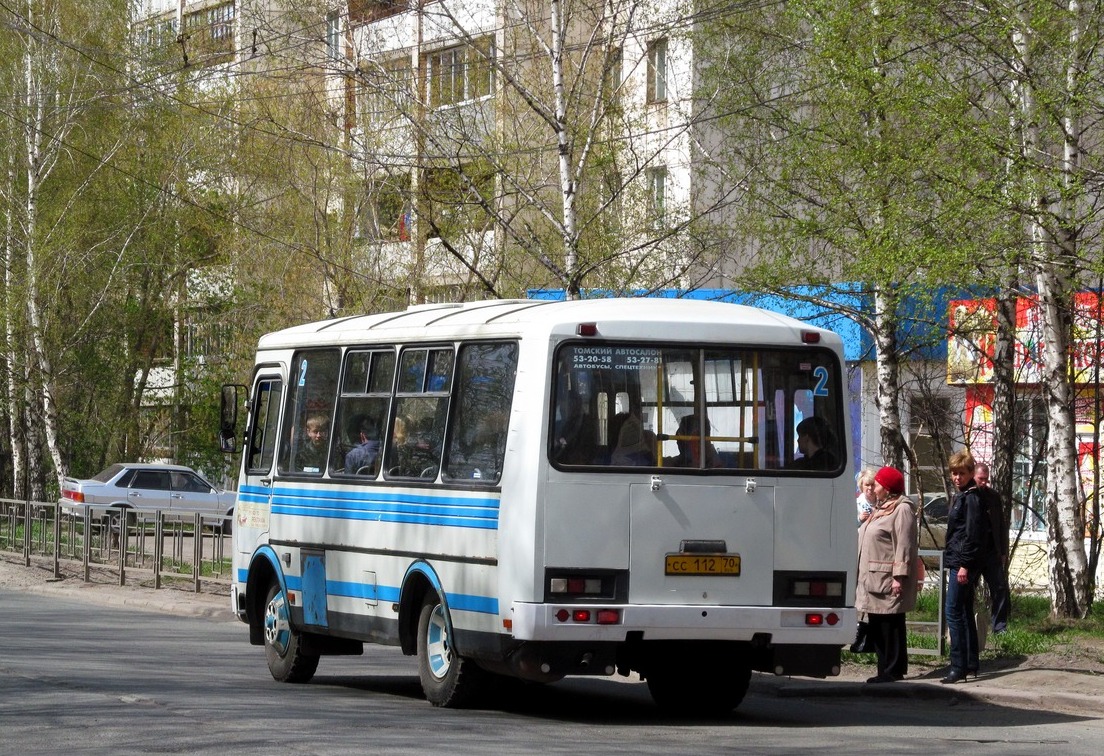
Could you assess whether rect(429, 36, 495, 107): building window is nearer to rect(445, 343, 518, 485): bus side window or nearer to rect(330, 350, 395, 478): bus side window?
rect(330, 350, 395, 478): bus side window

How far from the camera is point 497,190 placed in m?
25.6

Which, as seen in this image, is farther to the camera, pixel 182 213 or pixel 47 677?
pixel 182 213

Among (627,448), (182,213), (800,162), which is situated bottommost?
(627,448)

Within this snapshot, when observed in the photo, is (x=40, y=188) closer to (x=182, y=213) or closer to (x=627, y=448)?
(x=182, y=213)

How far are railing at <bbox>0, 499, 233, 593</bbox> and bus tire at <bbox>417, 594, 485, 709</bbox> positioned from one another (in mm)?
10776

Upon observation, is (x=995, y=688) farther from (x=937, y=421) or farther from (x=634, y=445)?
(x=937, y=421)

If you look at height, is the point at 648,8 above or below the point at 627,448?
above

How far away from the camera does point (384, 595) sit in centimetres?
1313

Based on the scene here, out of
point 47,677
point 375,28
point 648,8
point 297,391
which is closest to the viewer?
point 47,677

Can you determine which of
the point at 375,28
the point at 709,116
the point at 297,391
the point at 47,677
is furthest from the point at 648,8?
the point at 47,677

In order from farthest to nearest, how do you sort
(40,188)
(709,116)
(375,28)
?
(40,188) < (375,28) < (709,116)

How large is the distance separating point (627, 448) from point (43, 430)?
34.6m

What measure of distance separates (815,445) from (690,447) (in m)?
0.89

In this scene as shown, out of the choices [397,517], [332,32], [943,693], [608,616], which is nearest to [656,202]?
[332,32]
